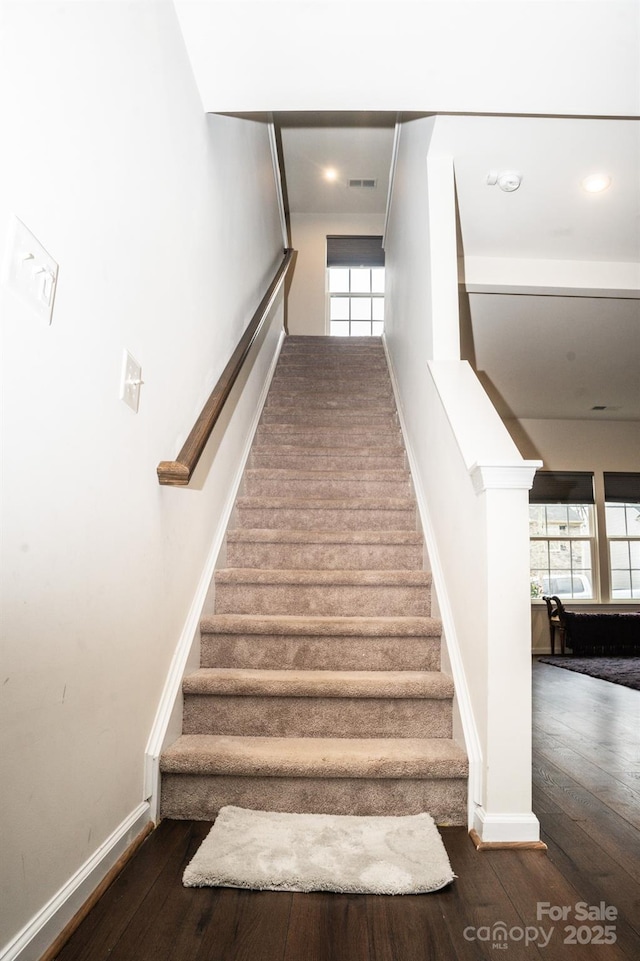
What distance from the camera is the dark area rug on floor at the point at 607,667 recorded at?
453 centimetres

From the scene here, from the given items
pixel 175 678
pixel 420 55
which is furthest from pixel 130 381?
pixel 420 55

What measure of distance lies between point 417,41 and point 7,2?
4.76 ft

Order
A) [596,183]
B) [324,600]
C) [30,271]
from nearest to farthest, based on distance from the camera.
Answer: [30,271] → [324,600] → [596,183]

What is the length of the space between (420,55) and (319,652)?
7.07 ft

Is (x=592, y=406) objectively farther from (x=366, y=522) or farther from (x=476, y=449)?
(x=476, y=449)

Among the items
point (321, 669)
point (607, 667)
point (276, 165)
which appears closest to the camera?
point (321, 669)

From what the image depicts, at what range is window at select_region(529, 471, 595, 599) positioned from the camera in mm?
6926

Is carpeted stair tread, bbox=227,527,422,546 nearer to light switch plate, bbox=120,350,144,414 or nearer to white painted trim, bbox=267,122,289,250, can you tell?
light switch plate, bbox=120,350,144,414

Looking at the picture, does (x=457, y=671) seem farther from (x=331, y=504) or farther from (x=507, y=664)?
(x=331, y=504)

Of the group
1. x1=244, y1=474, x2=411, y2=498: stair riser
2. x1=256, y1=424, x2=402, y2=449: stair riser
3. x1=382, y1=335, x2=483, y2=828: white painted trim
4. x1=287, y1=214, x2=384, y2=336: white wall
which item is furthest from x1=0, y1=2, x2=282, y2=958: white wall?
x1=287, y1=214, x2=384, y2=336: white wall

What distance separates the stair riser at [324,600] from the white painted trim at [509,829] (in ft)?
3.03

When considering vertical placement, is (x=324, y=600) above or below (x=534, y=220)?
below

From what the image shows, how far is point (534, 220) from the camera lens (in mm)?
3363

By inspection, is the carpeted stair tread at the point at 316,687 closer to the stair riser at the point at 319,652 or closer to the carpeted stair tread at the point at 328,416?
the stair riser at the point at 319,652
